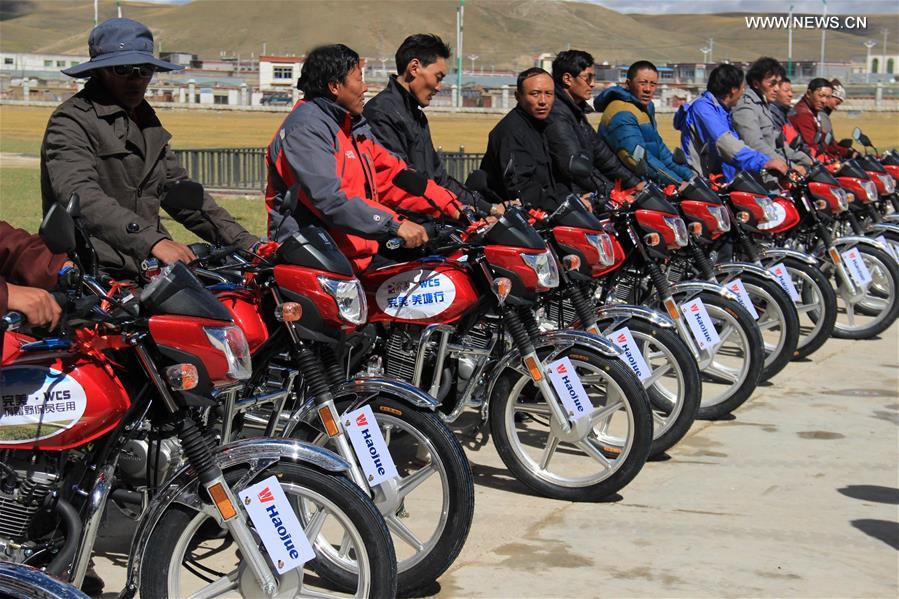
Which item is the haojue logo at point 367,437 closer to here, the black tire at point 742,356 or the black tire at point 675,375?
the black tire at point 675,375

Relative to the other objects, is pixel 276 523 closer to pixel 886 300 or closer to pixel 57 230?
pixel 57 230

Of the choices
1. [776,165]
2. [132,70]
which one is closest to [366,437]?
[132,70]

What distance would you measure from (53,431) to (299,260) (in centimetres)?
110

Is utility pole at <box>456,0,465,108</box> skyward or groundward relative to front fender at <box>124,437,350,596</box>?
skyward

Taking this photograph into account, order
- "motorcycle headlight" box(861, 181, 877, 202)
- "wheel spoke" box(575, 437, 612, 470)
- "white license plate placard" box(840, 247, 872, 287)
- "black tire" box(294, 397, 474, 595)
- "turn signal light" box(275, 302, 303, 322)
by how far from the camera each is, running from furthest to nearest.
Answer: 1. "motorcycle headlight" box(861, 181, 877, 202)
2. "white license plate placard" box(840, 247, 872, 287)
3. "wheel spoke" box(575, 437, 612, 470)
4. "black tire" box(294, 397, 474, 595)
5. "turn signal light" box(275, 302, 303, 322)

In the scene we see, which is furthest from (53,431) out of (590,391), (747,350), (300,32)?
(300,32)

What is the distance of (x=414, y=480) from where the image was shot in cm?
469

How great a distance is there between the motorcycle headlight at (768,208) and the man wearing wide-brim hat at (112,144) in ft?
14.7

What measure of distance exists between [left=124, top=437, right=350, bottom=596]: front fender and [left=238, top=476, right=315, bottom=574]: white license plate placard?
57mm

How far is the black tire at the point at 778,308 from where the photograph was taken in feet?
26.4

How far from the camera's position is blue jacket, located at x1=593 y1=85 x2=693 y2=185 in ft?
28.6

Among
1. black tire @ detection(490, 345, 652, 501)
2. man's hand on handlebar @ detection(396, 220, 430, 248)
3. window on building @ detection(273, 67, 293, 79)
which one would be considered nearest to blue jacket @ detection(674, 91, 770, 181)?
black tire @ detection(490, 345, 652, 501)

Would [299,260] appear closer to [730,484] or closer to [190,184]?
[190,184]

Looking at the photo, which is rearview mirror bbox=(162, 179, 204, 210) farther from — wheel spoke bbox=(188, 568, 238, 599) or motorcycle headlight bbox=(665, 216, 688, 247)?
motorcycle headlight bbox=(665, 216, 688, 247)
